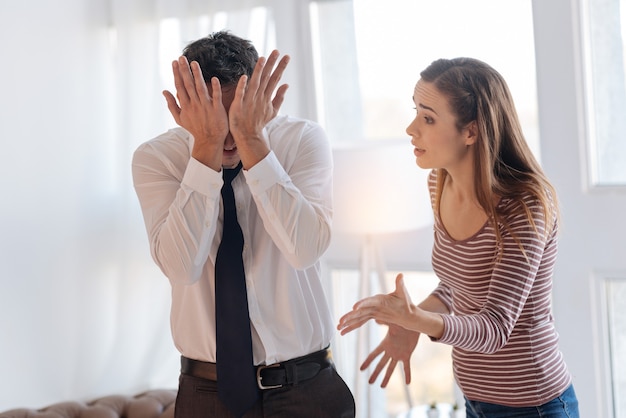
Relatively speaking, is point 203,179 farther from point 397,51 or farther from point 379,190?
point 397,51

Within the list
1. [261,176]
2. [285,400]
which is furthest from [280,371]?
[261,176]

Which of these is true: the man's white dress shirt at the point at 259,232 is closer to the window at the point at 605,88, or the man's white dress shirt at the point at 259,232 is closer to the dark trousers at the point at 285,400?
the dark trousers at the point at 285,400

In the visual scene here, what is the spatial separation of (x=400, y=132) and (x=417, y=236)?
15.0 inches

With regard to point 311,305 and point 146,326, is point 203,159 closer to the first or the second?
point 311,305

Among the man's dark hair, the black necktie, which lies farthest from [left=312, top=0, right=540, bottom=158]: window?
the black necktie

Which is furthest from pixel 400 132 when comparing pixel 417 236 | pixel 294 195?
pixel 294 195

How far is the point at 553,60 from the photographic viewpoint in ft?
8.44

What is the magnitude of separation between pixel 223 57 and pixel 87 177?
63.9 inches

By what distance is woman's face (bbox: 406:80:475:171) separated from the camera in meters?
1.66

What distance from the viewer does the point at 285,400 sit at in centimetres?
172

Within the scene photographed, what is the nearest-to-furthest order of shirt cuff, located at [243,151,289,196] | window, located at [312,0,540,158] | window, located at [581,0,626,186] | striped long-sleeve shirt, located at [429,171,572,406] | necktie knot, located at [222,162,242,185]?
striped long-sleeve shirt, located at [429,171,572,406], shirt cuff, located at [243,151,289,196], necktie knot, located at [222,162,242,185], window, located at [581,0,626,186], window, located at [312,0,540,158]

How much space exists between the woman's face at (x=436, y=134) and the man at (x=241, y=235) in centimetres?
22

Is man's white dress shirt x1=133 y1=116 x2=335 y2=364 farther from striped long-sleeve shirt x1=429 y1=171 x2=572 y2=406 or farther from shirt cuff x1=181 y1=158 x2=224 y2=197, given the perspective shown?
striped long-sleeve shirt x1=429 y1=171 x2=572 y2=406

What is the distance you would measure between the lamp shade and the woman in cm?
86
